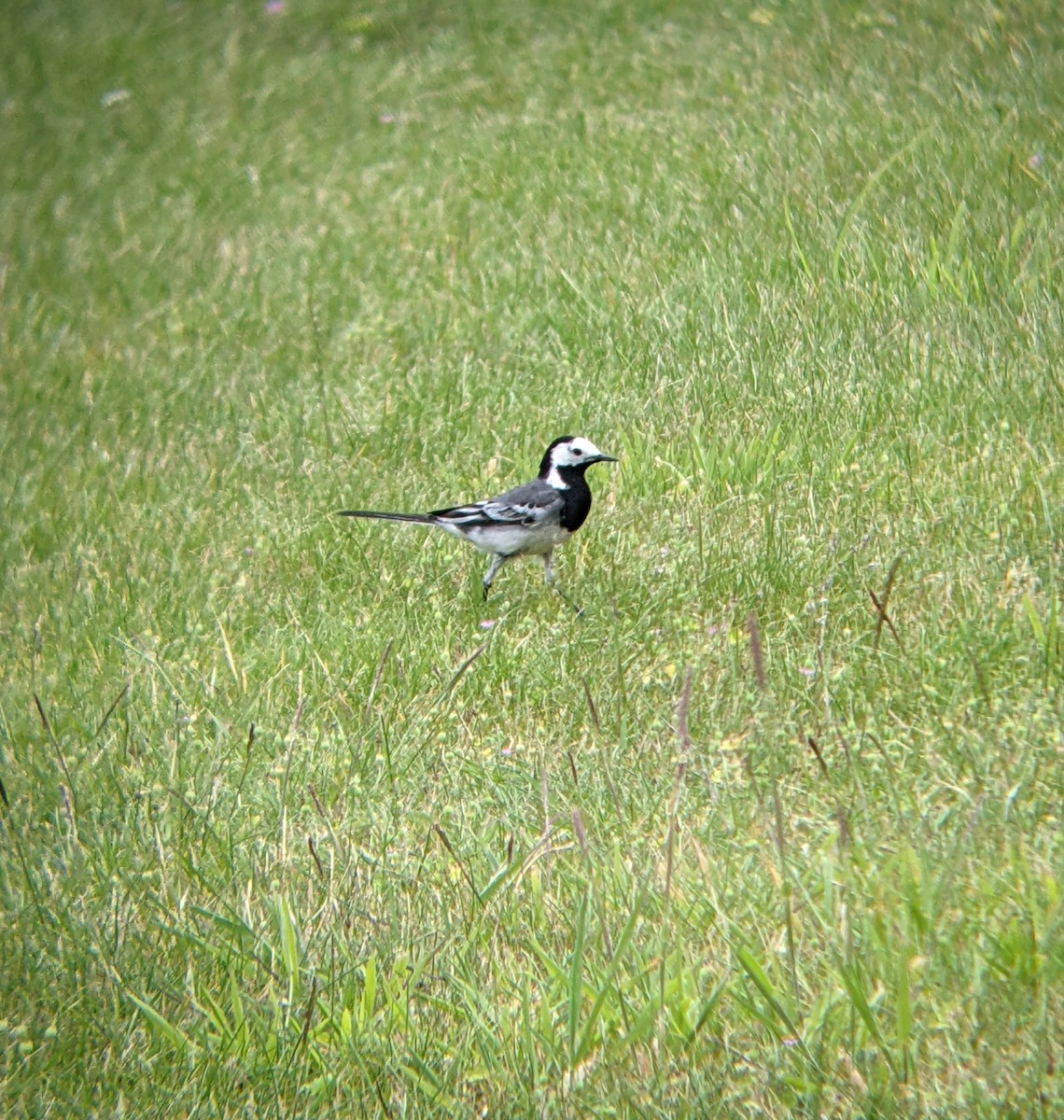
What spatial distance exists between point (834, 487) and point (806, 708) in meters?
1.45

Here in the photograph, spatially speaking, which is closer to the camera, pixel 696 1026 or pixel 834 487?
pixel 696 1026

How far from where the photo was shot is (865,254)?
7.11m

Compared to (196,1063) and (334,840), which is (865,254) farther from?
(196,1063)

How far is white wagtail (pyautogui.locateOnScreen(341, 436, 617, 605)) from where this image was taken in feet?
19.2

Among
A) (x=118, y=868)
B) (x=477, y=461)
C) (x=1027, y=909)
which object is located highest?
(x=1027, y=909)

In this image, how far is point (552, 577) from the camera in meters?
5.98

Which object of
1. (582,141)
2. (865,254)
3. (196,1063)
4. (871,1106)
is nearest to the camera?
(871,1106)

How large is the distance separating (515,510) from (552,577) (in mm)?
339

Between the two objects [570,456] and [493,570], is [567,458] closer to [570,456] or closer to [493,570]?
[570,456]

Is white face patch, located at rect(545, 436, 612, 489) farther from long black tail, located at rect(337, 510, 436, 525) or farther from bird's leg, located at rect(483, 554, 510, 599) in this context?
long black tail, located at rect(337, 510, 436, 525)

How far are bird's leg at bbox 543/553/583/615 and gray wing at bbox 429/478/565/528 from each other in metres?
0.24

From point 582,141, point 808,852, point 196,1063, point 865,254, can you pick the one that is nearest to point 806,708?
point 808,852

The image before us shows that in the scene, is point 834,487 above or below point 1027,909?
below

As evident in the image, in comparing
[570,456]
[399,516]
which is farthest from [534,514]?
[399,516]
